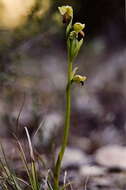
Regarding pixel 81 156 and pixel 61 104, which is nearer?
pixel 81 156

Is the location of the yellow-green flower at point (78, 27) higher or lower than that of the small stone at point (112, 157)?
higher

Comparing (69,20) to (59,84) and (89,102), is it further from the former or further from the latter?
(59,84)

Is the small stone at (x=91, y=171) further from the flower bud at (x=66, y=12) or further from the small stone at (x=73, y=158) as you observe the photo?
the flower bud at (x=66, y=12)

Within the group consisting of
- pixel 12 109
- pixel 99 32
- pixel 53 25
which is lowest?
pixel 12 109

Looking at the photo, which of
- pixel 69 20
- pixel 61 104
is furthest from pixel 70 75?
pixel 61 104

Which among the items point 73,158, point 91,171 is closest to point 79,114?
point 73,158

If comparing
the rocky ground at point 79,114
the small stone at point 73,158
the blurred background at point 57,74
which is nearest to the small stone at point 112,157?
the rocky ground at point 79,114

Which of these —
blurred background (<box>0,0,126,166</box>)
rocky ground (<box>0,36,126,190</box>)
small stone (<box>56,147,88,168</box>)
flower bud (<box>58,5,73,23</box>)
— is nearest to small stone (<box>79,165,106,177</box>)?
rocky ground (<box>0,36,126,190</box>)

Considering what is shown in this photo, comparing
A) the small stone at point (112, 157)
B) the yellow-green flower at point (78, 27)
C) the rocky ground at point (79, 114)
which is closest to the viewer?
the yellow-green flower at point (78, 27)
